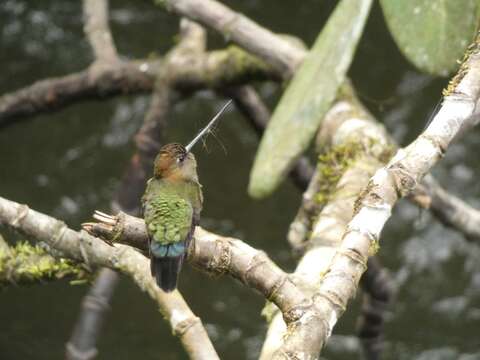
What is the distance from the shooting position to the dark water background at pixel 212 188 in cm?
463

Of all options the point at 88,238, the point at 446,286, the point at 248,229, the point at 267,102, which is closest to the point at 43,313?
the point at 248,229

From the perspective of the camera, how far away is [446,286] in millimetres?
4867

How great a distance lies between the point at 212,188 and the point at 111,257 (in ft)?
8.63

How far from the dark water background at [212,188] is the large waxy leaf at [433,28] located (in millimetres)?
2079

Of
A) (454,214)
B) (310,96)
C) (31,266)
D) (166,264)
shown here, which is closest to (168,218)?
(166,264)

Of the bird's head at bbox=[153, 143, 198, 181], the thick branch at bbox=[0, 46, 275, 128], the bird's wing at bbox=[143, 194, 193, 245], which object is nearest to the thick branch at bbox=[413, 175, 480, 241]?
the thick branch at bbox=[0, 46, 275, 128]

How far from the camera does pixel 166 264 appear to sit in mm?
1920

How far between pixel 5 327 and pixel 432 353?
2040 mm

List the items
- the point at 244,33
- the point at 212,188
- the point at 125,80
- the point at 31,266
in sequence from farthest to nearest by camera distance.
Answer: the point at 212,188
the point at 125,80
the point at 244,33
the point at 31,266

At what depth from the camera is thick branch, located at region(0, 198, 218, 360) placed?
88.4 inches

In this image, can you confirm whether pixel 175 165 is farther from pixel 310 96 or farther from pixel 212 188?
pixel 212 188

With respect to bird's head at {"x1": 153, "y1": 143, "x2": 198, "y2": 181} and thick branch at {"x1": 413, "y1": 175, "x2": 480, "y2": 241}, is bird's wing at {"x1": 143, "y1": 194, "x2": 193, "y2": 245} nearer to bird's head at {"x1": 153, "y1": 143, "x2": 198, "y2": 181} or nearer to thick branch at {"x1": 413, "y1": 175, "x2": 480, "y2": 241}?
bird's head at {"x1": 153, "y1": 143, "x2": 198, "y2": 181}

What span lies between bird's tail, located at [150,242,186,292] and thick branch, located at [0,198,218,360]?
13.0 inches

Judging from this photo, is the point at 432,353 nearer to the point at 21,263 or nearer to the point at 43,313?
the point at 43,313
